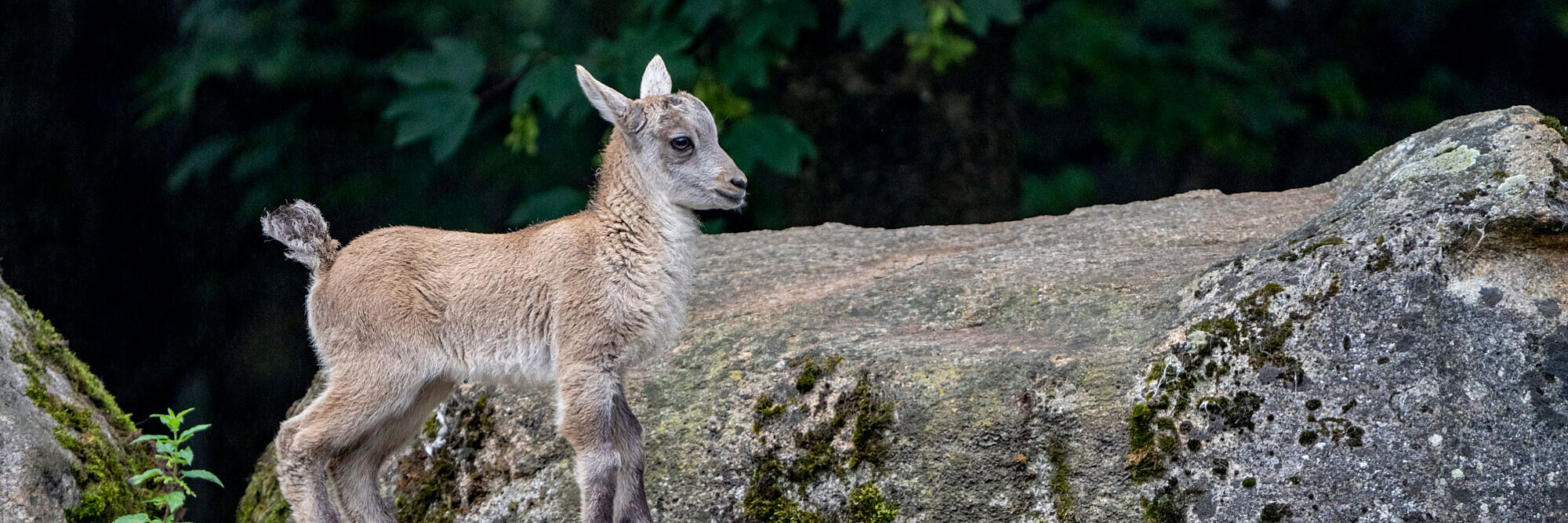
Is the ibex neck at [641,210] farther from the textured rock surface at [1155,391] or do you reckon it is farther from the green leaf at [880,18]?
the green leaf at [880,18]

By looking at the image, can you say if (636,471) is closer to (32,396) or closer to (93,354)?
(32,396)

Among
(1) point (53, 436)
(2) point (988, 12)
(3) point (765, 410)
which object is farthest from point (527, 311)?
(2) point (988, 12)

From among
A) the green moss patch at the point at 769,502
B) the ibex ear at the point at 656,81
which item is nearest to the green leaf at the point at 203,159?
the ibex ear at the point at 656,81

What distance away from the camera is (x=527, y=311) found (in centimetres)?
455

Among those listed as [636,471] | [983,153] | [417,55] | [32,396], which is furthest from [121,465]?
[983,153]

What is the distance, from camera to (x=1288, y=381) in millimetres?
3824

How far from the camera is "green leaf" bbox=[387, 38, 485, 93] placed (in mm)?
7586

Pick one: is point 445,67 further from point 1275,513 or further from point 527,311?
point 1275,513

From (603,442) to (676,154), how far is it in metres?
1.07

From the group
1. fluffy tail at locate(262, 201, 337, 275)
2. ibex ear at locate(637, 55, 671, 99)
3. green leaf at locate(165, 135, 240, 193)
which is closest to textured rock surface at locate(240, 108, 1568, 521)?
fluffy tail at locate(262, 201, 337, 275)

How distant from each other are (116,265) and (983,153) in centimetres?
577

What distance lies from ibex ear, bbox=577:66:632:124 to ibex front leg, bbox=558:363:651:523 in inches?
36.5

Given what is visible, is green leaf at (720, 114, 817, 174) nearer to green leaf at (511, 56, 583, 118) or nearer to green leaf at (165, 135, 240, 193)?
green leaf at (511, 56, 583, 118)

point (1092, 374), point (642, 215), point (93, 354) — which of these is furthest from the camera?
point (93, 354)
